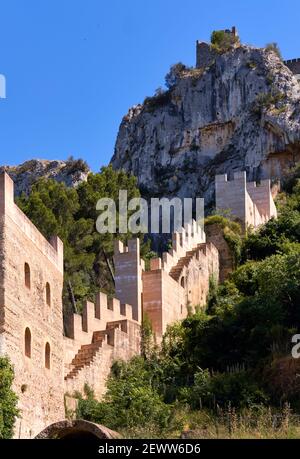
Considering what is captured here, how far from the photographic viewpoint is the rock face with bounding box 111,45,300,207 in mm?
66688

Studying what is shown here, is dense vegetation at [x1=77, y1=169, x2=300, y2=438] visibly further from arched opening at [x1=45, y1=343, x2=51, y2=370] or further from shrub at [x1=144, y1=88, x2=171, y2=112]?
shrub at [x1=144, y1=88, x2=171, y2=112]

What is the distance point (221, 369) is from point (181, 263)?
358 inches

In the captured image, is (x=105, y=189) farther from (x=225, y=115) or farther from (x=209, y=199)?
(x=225, y=115)

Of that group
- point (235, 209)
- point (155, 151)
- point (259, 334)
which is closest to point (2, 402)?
point (259, 334)

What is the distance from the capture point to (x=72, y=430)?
63.6 feet

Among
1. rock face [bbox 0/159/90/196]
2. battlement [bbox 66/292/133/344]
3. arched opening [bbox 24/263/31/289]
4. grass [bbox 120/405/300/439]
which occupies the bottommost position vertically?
grass [bbox 120/405/300/439]

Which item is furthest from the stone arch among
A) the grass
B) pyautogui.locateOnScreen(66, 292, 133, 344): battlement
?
pyautogui.locateOnScreen(66, 292, 133, 344): battlement

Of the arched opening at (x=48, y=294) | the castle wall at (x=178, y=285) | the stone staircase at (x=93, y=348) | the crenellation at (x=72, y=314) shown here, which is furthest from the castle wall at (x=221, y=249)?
the arched opening at (x=48, y=294)

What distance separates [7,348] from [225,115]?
160 feet

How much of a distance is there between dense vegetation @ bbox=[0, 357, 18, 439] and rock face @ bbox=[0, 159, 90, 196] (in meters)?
36.6

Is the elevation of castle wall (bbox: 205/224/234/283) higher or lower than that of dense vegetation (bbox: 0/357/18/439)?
higher

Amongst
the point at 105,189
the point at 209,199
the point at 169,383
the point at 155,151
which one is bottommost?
the point at 169,383

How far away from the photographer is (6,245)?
25312 mm

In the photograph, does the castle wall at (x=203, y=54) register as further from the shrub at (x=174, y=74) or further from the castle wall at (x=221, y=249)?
the castle wall at (x=221, y=249)
